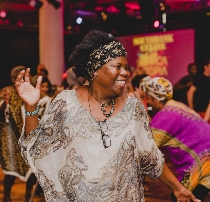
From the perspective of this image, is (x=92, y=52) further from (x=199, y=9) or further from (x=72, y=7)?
(x=72, y=7)

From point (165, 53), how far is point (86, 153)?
48.4 feet

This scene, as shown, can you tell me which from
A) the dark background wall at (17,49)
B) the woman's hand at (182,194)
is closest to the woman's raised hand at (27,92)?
the woman's hand at (182,194)

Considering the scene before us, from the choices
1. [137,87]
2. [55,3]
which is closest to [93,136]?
[137,87]

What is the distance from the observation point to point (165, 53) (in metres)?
17.1

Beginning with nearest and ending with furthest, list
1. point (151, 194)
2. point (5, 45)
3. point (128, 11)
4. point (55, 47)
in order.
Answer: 1. point (151, 194)
2. point (55, 47)
3. point (128, 11)
4. point (5, 45)

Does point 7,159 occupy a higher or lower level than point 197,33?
lower

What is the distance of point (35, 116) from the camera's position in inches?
107

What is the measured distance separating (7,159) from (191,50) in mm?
10887

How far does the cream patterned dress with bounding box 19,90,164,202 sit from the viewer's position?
2643mm

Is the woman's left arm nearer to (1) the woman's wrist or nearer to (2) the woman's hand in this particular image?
(2) the woman's hand

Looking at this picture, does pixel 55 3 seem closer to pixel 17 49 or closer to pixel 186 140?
pixel 17 49

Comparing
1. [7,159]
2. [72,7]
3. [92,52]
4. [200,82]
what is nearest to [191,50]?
[72,7]

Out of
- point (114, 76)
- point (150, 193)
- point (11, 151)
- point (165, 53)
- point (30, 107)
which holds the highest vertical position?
point (114, 76)

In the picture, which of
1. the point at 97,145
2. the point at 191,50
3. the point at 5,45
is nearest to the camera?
the point at 97,145
